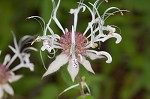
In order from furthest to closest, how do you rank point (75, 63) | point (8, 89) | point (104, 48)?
1. point (104, 48)
2. point (8, 89)
3. point (75, 63)

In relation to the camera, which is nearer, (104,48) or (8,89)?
(8,89)

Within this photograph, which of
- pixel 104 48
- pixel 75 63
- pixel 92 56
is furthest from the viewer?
pixel 104 48

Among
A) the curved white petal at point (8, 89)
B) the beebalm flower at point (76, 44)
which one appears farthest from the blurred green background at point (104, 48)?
the beebalm flower at point (76, 44)

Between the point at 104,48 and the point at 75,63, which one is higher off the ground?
the point at 104,48

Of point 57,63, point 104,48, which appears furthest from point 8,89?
point 104,48

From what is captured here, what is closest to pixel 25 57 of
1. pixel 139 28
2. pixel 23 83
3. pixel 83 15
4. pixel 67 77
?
pixel 67 77

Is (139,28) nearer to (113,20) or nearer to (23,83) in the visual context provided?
(113,20)

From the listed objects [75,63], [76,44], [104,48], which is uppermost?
[104,48]

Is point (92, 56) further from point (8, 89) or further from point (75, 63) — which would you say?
point (8, 89)

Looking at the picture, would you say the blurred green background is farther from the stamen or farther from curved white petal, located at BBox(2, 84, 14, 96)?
the stamen
